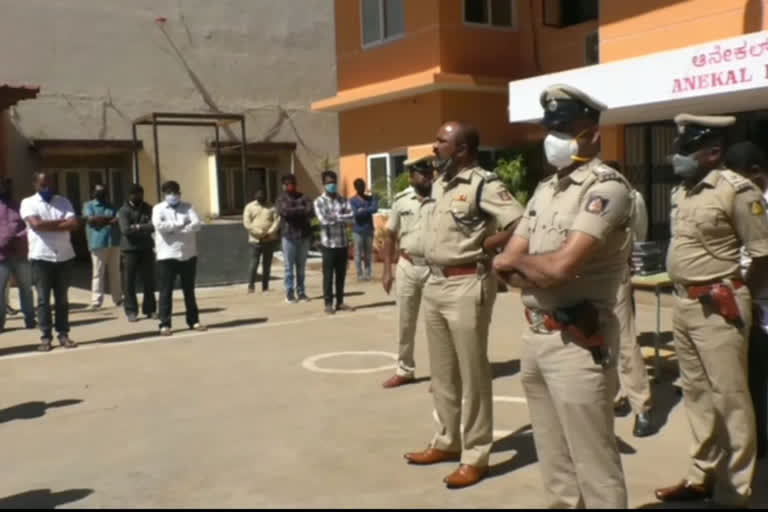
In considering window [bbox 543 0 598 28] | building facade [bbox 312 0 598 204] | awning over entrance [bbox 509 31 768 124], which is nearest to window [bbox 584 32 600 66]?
building facade [bbox 312 0 598 204]

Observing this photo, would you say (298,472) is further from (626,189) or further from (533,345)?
(626,189)

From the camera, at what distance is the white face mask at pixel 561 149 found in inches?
126

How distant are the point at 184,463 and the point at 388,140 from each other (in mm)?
11736

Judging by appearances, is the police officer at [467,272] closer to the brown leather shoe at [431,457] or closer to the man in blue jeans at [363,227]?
the brown leather shoe at [431,457]

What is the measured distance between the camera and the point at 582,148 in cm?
322

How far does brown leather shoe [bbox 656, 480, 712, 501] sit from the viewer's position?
3.98 meters

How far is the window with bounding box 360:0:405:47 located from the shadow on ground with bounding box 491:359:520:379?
9.79 m

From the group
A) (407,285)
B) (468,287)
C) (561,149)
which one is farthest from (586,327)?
(407,285)

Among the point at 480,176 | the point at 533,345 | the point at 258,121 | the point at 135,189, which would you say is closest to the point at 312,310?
the point at 135,189

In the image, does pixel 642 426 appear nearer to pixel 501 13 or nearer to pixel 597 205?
pixel 597 205

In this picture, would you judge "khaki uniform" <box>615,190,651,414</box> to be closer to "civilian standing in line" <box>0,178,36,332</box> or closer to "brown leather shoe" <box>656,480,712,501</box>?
"brown leather shoe" <box>656,480,712,501</box>

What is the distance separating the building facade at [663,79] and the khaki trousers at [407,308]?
13.2 ft

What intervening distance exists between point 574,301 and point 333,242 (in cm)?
714

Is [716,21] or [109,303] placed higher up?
[716,21]
